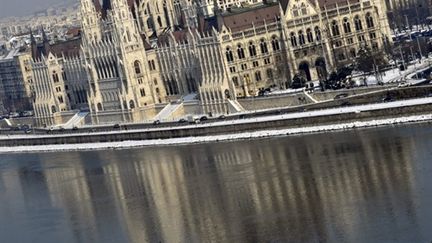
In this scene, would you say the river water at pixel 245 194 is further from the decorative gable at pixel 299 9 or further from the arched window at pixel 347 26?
the arched window at pixel 347 26

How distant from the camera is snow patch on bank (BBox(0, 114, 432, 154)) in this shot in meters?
74.6

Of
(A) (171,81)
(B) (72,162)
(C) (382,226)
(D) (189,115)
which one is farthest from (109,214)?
(A) (171,81)

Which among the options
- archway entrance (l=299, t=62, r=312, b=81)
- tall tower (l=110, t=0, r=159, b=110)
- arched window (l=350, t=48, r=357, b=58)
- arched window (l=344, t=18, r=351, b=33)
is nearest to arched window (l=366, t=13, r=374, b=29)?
arched window (l=344, t=18, r=351, b=33)

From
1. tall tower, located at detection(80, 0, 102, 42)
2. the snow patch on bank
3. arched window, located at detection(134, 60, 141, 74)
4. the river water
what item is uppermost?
tall tower, located at detection(80, 0, 102, 42)

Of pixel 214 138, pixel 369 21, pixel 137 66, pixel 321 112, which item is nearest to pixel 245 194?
pixel 321 112

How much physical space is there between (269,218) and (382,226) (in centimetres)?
615

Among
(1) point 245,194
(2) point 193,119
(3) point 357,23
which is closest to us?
(1) point 245,194

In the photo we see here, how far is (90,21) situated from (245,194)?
4228 centimetres

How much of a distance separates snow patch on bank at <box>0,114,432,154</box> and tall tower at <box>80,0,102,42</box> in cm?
912

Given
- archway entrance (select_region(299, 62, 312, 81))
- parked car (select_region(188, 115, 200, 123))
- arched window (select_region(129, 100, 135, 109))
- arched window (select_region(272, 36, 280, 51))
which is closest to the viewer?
parked car (select_region(188, 115, 200, 123))

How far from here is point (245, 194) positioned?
63906 mm

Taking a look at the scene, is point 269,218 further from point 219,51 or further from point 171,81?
point 171,81

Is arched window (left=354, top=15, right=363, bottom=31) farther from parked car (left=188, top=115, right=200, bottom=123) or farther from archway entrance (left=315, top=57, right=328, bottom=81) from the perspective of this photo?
parked car (left=188, top=115, right=200, bottom=123)

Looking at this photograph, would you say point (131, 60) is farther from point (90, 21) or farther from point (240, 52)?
point (240, 52)
